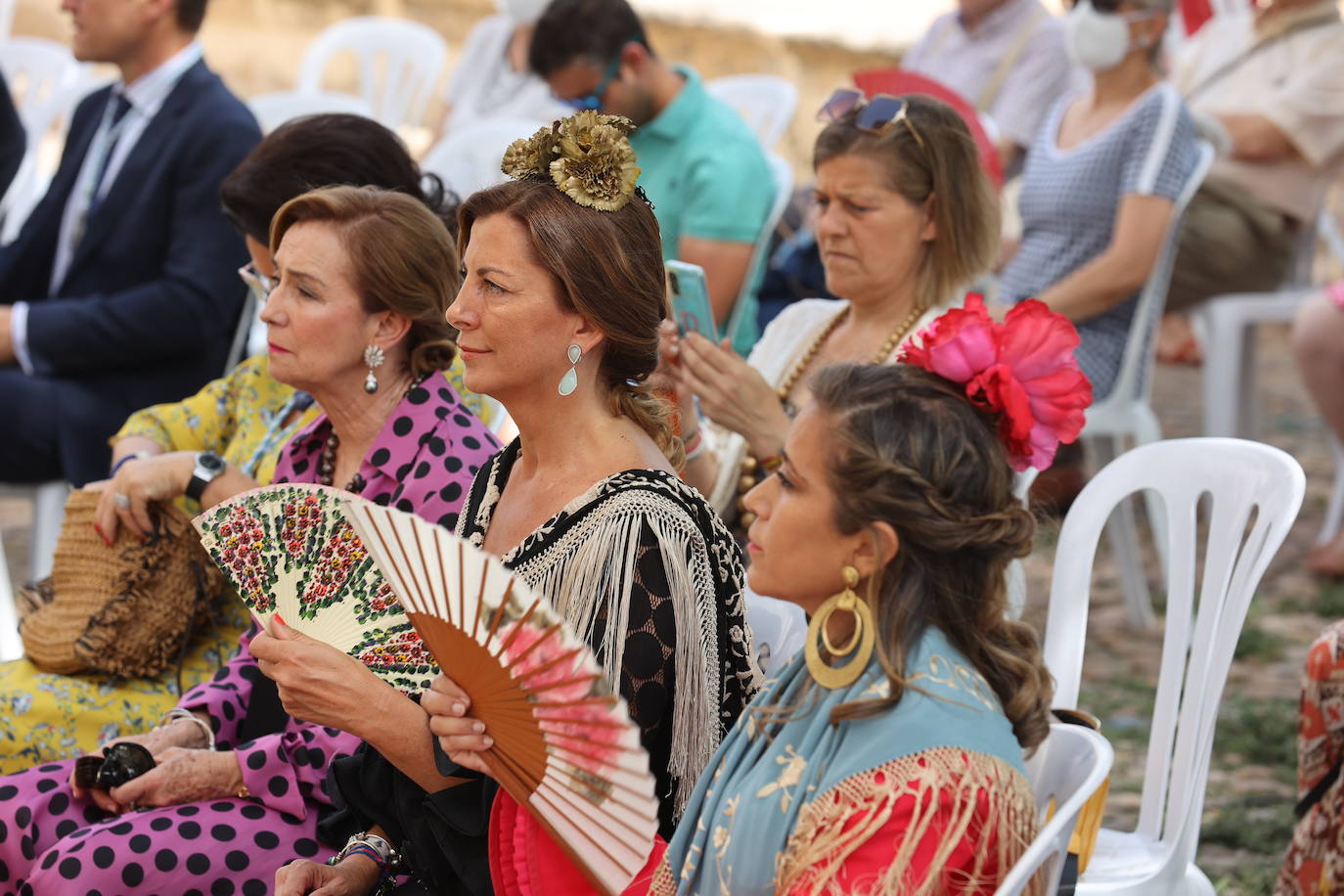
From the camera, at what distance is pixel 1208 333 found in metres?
5.56

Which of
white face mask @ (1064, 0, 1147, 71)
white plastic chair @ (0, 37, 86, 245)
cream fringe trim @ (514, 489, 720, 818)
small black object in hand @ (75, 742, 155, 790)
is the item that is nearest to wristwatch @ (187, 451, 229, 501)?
small black object in hand @ (75, 742, 155, 790)

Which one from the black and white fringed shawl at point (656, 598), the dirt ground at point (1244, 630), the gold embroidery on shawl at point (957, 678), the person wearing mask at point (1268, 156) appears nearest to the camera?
the gold embroidery on shawl at point (957, 678)

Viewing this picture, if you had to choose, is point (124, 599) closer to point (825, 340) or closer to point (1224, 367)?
point (825, 340)

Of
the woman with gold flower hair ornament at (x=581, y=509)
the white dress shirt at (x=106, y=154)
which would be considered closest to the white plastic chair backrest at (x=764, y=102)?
the white dress shirt at (x=106, y=154)

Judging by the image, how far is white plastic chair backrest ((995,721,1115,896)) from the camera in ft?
4.55

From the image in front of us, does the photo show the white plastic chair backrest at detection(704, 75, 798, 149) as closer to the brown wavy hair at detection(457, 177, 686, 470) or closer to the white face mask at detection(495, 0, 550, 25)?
the white face mask at detection(495, 0, 550, 25)

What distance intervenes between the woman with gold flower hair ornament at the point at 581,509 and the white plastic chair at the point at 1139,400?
2.73 metres

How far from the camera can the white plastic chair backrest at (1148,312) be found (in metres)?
4.41

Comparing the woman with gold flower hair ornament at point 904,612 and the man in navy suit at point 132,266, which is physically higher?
the woman with gold flower hair ornament at point 904,612

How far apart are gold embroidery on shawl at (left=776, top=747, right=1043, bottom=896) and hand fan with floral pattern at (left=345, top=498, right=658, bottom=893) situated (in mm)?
187

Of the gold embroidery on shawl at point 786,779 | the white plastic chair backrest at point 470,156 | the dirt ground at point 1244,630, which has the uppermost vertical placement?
the gold embroidery on shawl at point 786,779

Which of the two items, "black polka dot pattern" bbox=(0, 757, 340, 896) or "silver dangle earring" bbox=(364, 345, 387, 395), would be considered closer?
"black polka dot pattern" bbox=(0, 757, 340, 896)

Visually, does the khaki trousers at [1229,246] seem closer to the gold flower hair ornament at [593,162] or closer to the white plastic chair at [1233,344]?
the white plastic chair at [1233,344]

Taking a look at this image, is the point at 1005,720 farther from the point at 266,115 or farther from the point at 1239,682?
the point at 266,115
